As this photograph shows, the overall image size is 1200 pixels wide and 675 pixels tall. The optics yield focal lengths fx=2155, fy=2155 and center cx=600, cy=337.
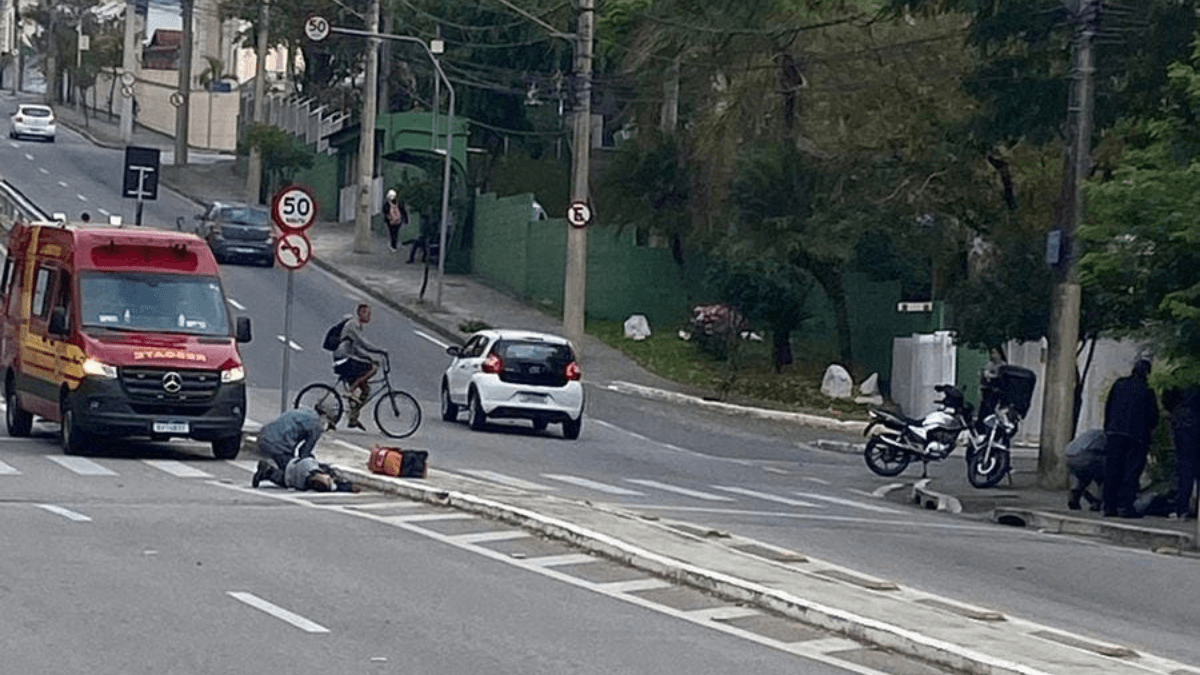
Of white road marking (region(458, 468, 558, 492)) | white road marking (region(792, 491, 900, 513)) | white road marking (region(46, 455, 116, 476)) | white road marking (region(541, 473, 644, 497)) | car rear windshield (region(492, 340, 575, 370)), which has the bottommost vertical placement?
white road marking (region(792, 491, 900, 513))

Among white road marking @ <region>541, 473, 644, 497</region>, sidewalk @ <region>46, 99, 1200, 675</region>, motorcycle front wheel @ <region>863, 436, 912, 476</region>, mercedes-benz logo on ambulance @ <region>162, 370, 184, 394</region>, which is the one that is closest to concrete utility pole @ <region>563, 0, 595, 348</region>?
sidewalk @ <region>46, 99, 1200, 675</region>

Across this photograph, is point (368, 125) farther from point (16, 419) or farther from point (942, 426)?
point (16, 419)

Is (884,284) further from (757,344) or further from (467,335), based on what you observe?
(467,335)

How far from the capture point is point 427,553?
657 inches

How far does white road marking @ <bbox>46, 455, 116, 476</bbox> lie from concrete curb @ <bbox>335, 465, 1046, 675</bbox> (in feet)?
11.7

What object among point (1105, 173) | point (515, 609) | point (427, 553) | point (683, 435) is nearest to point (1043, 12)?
point (1105, 173)

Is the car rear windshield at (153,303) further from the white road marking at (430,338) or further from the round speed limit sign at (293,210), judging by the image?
the white road marking at (430,338)

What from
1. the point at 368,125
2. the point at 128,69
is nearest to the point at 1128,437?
the point at 368,125

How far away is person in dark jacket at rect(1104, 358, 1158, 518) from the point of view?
24531mm

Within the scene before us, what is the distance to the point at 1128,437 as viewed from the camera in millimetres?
24500

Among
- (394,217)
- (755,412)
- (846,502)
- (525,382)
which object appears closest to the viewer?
(846,502)

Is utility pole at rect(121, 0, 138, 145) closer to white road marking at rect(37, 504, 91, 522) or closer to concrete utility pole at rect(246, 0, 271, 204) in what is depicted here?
concrete utility pole at rect(246, 0, 271, 204)

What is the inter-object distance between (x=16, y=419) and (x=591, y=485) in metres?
7.43

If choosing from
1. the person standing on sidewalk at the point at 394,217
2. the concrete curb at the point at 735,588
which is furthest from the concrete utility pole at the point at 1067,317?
the person standing on sidewalk at the point at 394,217
